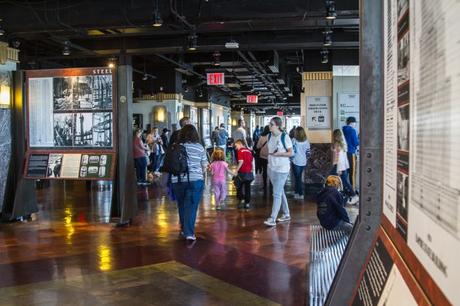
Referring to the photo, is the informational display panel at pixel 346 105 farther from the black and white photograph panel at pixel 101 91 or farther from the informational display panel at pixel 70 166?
the informational display panel at pixel 70 166

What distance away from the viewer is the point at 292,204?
9.19m

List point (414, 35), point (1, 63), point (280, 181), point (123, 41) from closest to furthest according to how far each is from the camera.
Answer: point (414, 35) → point (280, 181) → point (1, 63) → point (123, 41)

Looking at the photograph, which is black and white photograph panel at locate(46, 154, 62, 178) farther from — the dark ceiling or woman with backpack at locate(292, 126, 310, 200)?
woman with backpack at locate(292, 126, 310, 200)

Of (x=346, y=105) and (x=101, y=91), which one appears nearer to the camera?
(x=101, y=91)

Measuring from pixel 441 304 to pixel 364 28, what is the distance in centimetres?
111

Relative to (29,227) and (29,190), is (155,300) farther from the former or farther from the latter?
(29,190)

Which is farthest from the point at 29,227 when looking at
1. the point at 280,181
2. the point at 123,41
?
the point at 123,41

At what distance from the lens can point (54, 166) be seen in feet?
25.1

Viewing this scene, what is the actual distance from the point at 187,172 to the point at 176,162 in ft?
0.65

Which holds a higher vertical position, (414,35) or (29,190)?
(414,35)

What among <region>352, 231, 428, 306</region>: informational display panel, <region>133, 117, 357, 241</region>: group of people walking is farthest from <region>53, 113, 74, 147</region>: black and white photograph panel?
<region>352, 231, 428, 306</region>: informational display panel

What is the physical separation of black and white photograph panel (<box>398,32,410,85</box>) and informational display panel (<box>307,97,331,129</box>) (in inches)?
428

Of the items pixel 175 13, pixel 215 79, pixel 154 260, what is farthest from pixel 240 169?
pixel 215 79

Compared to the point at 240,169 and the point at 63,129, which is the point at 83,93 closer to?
the point at 63,129
